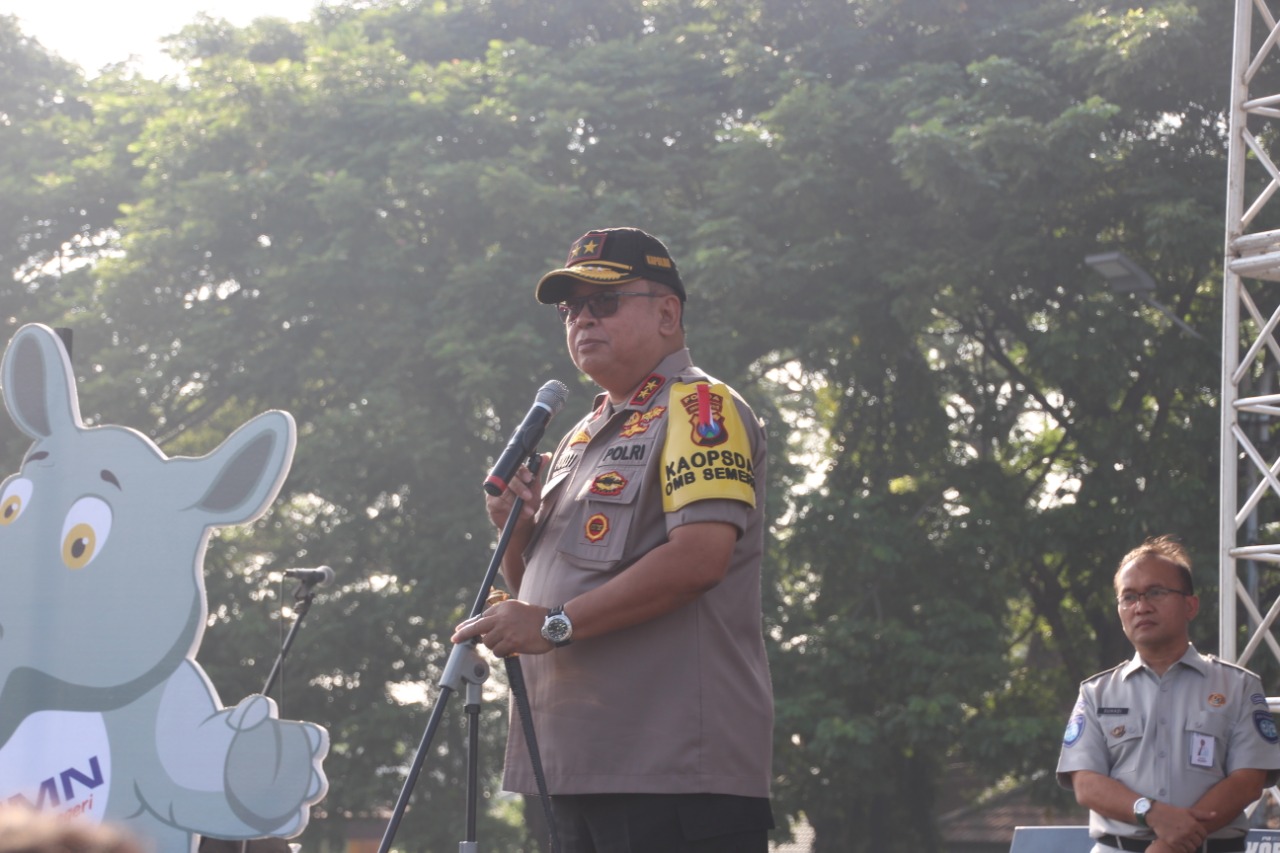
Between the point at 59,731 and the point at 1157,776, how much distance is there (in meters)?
4.23

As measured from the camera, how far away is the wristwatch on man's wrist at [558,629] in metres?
2.37

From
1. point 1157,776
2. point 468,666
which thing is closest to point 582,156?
point 1157,776

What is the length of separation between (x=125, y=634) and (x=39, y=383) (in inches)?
45.0

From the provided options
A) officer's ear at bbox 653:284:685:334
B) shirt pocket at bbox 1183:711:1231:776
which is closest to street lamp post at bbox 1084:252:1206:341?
shirt pocket at bbox 1183:711:1231:776

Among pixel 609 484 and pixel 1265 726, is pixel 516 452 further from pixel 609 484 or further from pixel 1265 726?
pixel 1265 726

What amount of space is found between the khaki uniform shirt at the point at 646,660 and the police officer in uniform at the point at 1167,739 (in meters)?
1.59

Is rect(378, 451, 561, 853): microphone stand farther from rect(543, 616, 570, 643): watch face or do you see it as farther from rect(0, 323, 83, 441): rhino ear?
rect(0, 323, 83, 441): rhino ear

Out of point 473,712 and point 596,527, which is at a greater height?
point 596,527

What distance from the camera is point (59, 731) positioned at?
5871mm

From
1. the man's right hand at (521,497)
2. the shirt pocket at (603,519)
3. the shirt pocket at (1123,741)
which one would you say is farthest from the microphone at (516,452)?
the shirt pocket at (1123,741)

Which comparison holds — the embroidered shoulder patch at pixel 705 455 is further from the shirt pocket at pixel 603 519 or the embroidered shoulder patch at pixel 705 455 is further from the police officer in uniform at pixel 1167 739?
the police officer in uniform at pixel 1167 739

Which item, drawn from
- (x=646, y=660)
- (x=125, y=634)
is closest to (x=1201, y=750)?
(x=646, y=660)

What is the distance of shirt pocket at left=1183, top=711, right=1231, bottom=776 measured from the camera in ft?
12.1

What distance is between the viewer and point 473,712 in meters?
2.48
